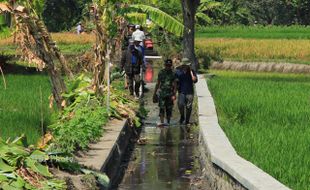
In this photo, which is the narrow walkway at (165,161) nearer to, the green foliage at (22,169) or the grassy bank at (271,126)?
the grassy bank at (271,126)

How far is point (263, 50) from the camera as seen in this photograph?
36562 millimetres

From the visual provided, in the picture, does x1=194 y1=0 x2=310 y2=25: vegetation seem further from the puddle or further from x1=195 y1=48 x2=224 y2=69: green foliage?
the puddle

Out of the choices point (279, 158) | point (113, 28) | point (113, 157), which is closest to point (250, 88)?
point (113, 28)

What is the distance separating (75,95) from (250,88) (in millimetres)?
5549

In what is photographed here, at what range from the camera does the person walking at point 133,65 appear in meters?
18.6

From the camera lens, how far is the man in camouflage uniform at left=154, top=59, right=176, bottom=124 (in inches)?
611

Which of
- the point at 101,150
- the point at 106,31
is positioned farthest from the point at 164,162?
the point at 106,31

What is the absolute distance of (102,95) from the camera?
14.7m

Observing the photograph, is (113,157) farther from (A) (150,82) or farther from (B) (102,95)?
(A) (150,82)

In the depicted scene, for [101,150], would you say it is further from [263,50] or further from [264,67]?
[263,50]

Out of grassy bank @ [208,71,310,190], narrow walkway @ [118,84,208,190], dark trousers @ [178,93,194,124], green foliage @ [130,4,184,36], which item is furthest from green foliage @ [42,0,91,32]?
narrow walkway @ [118,84,208,190]

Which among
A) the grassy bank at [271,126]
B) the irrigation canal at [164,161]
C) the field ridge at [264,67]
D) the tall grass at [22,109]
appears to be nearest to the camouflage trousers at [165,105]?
the irrigation canal at [164,161]

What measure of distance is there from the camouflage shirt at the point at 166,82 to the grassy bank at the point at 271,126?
1000mm

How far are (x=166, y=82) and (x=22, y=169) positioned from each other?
841 centimetres
